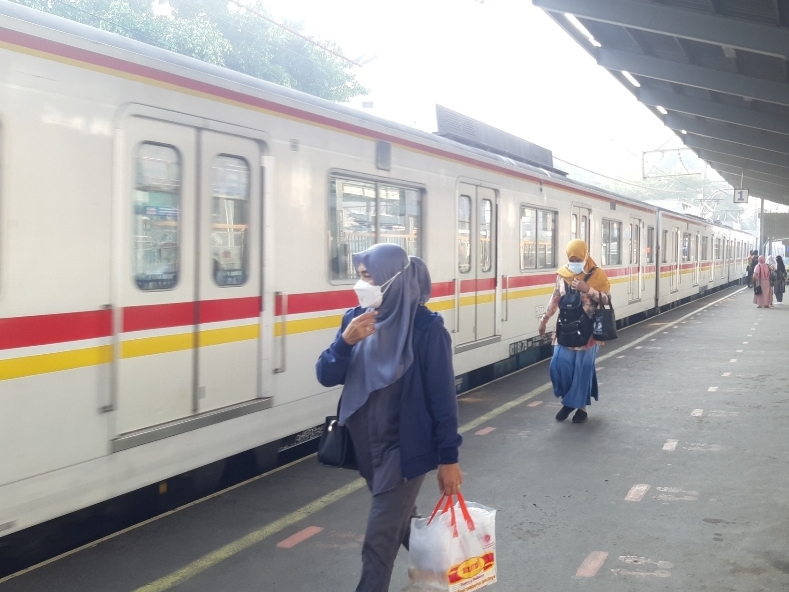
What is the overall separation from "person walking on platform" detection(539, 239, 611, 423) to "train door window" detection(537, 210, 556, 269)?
3826 millimetres

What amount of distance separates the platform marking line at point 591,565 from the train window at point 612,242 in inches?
449

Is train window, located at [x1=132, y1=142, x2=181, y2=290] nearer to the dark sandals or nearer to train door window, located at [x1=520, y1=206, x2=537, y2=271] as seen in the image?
the dark sandals

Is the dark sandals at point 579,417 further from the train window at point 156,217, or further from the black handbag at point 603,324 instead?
the train window at point 156,217

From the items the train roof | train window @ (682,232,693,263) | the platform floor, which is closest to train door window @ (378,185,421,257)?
the train roof

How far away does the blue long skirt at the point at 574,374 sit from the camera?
26.7ft

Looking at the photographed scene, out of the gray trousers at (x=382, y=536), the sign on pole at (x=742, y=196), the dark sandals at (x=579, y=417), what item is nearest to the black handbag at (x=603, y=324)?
the dark sandals at (x=579, y=417)

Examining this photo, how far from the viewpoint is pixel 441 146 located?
8633mm

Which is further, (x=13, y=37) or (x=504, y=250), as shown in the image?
(x=504, y=250)

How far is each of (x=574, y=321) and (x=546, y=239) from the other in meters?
4.50

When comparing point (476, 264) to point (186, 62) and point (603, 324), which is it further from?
point (186, 62)

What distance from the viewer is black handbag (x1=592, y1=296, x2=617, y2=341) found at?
309 inches

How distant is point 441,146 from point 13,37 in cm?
517

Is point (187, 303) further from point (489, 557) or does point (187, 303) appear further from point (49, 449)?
point (489, 557)

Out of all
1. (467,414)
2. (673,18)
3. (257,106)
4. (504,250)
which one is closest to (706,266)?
(673,18)
